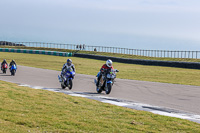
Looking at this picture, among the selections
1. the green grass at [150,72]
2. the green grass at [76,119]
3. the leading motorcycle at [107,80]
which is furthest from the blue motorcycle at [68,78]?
the green grass at [150,72]

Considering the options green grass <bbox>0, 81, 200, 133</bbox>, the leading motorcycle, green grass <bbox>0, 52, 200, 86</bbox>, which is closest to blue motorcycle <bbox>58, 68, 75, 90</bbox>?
the leading motorcycle

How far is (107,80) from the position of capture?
600 inches

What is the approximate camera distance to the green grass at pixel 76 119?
23.7 ft

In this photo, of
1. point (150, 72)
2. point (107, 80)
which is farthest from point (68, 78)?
point (150, 72)

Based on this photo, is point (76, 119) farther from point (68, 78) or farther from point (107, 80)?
point (68, 78)

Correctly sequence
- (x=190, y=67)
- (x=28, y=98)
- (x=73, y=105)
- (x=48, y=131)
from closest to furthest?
(x=48, y=131) < (x=73, y=105) < (x=28, y=98) < (x=190, y=67)

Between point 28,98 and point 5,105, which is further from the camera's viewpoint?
point 28,98

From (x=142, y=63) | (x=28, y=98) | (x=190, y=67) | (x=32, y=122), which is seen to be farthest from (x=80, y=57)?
(x=32, y=122)

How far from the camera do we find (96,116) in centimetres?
869

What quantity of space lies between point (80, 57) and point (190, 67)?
2529 centimetres

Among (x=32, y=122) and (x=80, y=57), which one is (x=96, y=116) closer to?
(x=32, y=122)

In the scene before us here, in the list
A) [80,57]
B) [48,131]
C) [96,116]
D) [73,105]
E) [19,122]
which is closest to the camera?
[48,131]

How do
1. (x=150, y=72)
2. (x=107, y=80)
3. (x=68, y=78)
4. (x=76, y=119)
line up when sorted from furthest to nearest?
(x=150, y=72) → (x=68, y=78) → (x=107, y=80) → (x=76, y=119)

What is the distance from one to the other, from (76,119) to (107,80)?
719 cm
